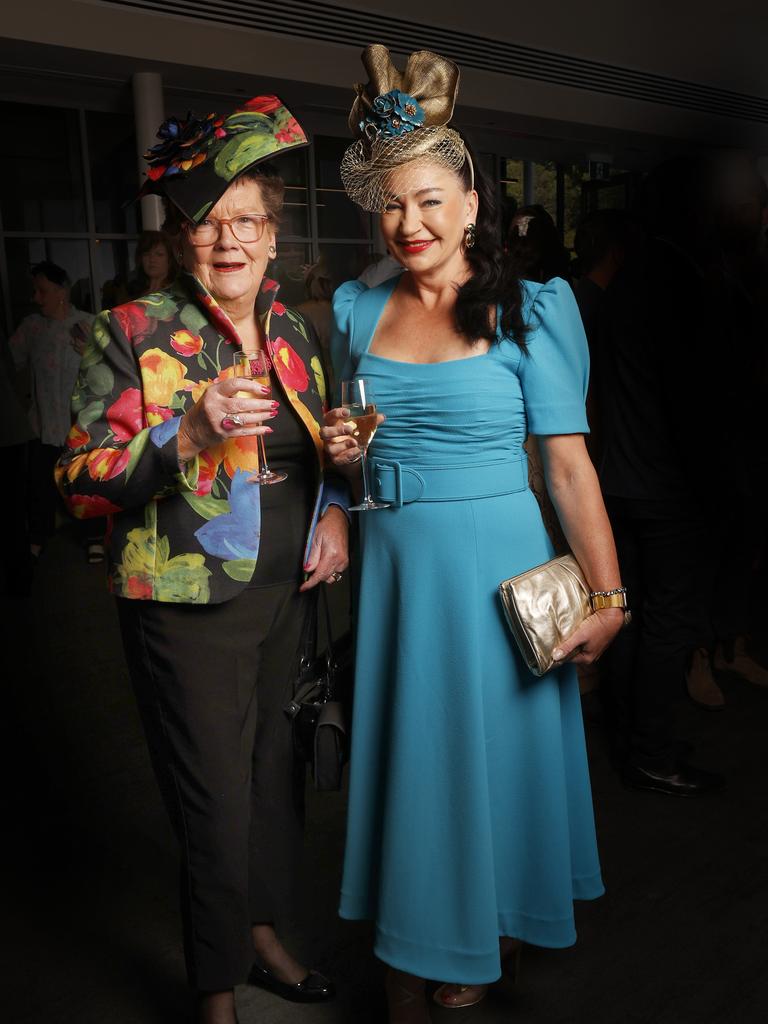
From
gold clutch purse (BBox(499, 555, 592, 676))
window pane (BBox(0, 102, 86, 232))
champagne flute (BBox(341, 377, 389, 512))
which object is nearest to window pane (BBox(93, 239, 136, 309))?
window pane (BBox(0, 102, 86, 232))

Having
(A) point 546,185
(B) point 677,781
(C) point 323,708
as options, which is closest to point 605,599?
(C) point 323,708

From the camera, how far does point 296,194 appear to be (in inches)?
410

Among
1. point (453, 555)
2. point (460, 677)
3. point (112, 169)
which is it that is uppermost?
point (112, 169)

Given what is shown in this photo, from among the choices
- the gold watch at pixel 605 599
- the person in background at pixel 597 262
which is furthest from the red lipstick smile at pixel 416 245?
the person in background at pixel 597 262

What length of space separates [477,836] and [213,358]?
3.61 feet

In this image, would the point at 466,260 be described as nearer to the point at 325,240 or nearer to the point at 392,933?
the point at 392,933

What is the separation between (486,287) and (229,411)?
0.60 meters

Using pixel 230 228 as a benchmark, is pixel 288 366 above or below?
below

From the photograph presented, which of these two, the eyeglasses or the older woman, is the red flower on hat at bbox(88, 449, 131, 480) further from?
the eyeglasses

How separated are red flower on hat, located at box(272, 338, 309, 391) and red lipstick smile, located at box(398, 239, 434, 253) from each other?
341 mm

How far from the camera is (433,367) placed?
187cm

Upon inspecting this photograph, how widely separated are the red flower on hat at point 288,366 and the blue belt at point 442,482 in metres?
0.26

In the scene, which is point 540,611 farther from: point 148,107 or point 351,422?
point 148,107

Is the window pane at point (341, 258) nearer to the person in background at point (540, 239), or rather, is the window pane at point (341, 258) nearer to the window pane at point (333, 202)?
the window pane at point (333, 202)
